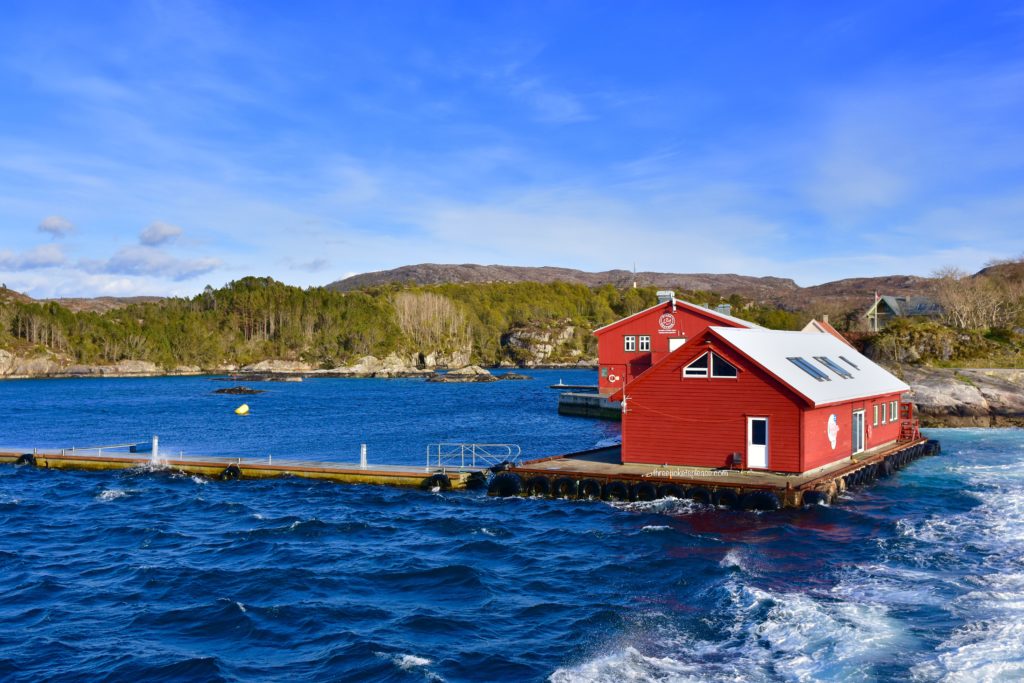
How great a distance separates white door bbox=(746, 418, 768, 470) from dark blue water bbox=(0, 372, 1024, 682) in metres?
3.07

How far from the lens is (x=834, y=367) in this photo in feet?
127

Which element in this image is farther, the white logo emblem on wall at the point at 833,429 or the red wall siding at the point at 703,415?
the white logo emblem on wall at the point at 833,429

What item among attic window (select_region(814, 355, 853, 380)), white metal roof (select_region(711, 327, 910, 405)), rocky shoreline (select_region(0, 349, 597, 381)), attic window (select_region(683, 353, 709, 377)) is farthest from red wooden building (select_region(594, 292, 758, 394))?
rocky shoreline (select_region(0, 349, 597, 381))

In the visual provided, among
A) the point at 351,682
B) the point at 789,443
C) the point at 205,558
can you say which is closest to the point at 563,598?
the point at 351,682

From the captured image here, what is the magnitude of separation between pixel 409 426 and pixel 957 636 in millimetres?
53430

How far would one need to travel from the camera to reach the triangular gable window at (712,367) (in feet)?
102

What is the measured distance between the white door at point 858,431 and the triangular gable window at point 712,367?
9533 millimetres

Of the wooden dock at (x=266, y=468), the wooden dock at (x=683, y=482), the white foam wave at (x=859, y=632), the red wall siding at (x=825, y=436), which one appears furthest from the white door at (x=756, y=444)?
the wooden dock at (x=266, y=468)

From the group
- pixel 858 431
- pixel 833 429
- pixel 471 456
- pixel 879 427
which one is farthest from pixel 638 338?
pixel 833 429

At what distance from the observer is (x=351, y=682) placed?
614 inches

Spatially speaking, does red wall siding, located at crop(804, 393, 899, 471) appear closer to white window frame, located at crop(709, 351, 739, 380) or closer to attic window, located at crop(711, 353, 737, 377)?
white window frame, located at crop(709, 351, 739, 380)

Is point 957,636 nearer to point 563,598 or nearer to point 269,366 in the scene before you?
point 563,598

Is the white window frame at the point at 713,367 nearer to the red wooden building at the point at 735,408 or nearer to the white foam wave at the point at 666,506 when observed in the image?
the red wooden building at the point at 735,408

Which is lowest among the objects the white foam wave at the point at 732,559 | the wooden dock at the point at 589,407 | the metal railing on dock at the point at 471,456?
the white foam wave at the point at 732,559
